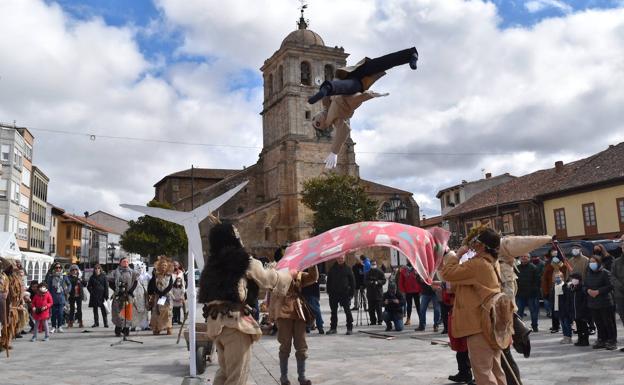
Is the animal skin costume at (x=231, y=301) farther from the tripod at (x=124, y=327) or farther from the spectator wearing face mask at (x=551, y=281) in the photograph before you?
the spectator wearing face mask at (x=551, y=281)

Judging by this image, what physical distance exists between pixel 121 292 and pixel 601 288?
10.9m

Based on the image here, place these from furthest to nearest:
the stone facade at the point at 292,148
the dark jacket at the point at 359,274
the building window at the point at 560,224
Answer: the stone facade at the point at 292,148, the building window at the point at 560,224, the dark jacket at the point at 359,274

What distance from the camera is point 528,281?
12.6 m

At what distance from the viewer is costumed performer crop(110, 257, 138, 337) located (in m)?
13.1

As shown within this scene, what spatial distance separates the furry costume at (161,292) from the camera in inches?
536

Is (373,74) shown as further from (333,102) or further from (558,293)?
(558,293)

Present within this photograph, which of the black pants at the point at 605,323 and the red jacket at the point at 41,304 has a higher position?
the red jacket at the point at 41,304

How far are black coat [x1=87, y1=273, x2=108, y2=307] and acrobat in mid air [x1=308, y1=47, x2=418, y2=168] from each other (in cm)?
1271

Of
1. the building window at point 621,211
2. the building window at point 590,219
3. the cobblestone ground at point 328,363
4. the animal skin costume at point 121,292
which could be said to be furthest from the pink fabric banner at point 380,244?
the building window at point 590,219

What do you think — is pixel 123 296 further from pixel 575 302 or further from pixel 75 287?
pixel 575 302

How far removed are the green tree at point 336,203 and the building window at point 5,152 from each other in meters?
25.3

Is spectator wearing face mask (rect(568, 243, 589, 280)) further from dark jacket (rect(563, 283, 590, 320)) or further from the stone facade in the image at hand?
the stone facade

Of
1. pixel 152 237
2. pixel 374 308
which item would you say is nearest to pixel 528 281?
pixel 374 308

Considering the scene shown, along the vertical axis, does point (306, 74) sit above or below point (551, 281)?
above
